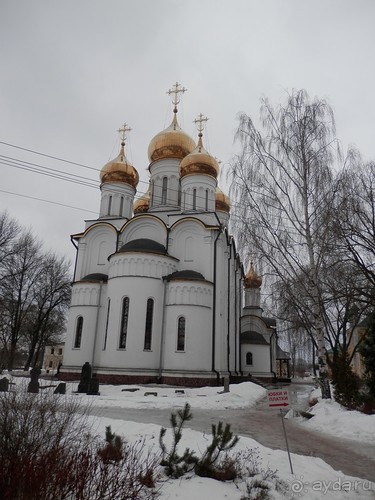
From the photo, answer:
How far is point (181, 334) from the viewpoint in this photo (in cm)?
2105

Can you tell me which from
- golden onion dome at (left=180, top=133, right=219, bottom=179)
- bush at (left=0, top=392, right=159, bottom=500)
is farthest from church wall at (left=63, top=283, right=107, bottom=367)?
bush at (left=0, top=392, right=159, bottom=500)

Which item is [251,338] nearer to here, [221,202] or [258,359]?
[258,359]

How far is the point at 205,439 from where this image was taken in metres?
7.57

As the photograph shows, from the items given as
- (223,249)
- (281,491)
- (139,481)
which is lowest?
Answer: (281,491)

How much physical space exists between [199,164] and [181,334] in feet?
36.3

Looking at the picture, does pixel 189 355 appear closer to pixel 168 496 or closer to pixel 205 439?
pixel 205 439

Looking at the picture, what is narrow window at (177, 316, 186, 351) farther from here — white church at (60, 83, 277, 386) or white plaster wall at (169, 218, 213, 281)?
white plaster wall at (169, 218, 213, 281)

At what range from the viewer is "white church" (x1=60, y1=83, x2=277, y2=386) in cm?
2048

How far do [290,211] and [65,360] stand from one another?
1529 centimetres

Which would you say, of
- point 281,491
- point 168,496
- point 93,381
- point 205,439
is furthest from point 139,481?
point 93,381

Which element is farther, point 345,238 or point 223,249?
point 223,249

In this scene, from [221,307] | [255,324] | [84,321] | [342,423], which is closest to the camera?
[342,423]

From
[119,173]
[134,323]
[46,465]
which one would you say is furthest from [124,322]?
[46,465]

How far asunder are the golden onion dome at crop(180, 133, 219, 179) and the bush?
22.3 m
